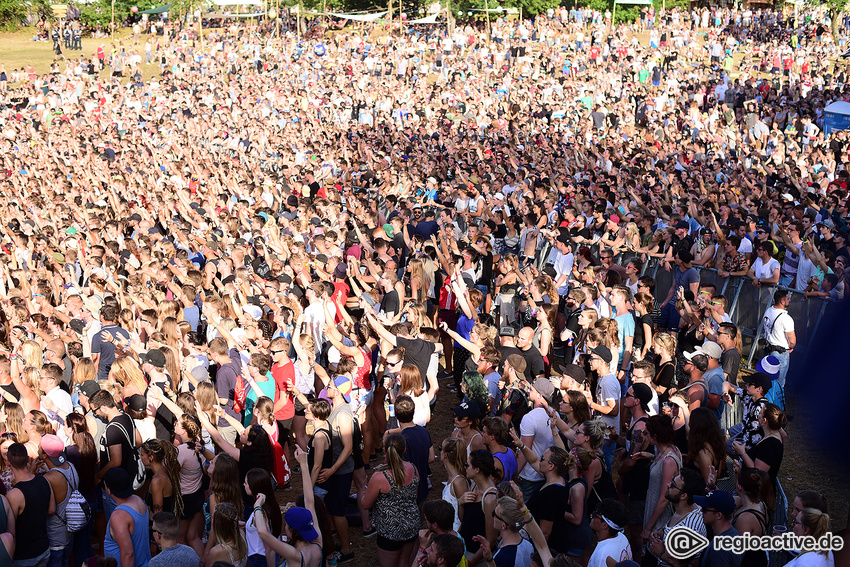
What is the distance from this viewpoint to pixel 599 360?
7.39m

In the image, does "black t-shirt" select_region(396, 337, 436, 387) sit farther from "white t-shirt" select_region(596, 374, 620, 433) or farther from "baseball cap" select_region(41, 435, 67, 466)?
"baseball cap" select_region(41, 435, 67, 466)

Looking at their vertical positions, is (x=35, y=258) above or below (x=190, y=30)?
below

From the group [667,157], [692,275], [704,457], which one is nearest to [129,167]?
[667,157]

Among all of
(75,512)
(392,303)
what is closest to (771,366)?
(392,303)

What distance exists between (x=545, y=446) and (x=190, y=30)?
54402 mm

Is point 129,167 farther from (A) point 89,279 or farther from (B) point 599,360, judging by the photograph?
(B) point 599,360

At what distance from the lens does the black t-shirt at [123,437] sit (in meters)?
6.51

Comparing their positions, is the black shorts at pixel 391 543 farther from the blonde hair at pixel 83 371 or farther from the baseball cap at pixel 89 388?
the blonde hair at pixel 83 371

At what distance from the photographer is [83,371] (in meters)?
8.09

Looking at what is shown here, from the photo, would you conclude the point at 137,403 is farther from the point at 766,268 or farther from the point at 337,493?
the point at 766,268

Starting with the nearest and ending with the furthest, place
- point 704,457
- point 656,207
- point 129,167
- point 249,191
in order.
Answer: point 704,457 < point 656,207 < point 249,191 < point 129,167

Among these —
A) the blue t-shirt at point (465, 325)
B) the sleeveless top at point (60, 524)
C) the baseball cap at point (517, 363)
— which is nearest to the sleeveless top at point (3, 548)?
the sleeveless top at point (60, 524)

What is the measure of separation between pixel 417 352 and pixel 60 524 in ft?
11.2

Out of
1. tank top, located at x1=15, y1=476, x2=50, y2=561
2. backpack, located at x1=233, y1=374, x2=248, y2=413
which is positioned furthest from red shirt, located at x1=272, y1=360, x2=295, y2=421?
tank top, located at x1=15, y1=476, x2=50, y2=561
